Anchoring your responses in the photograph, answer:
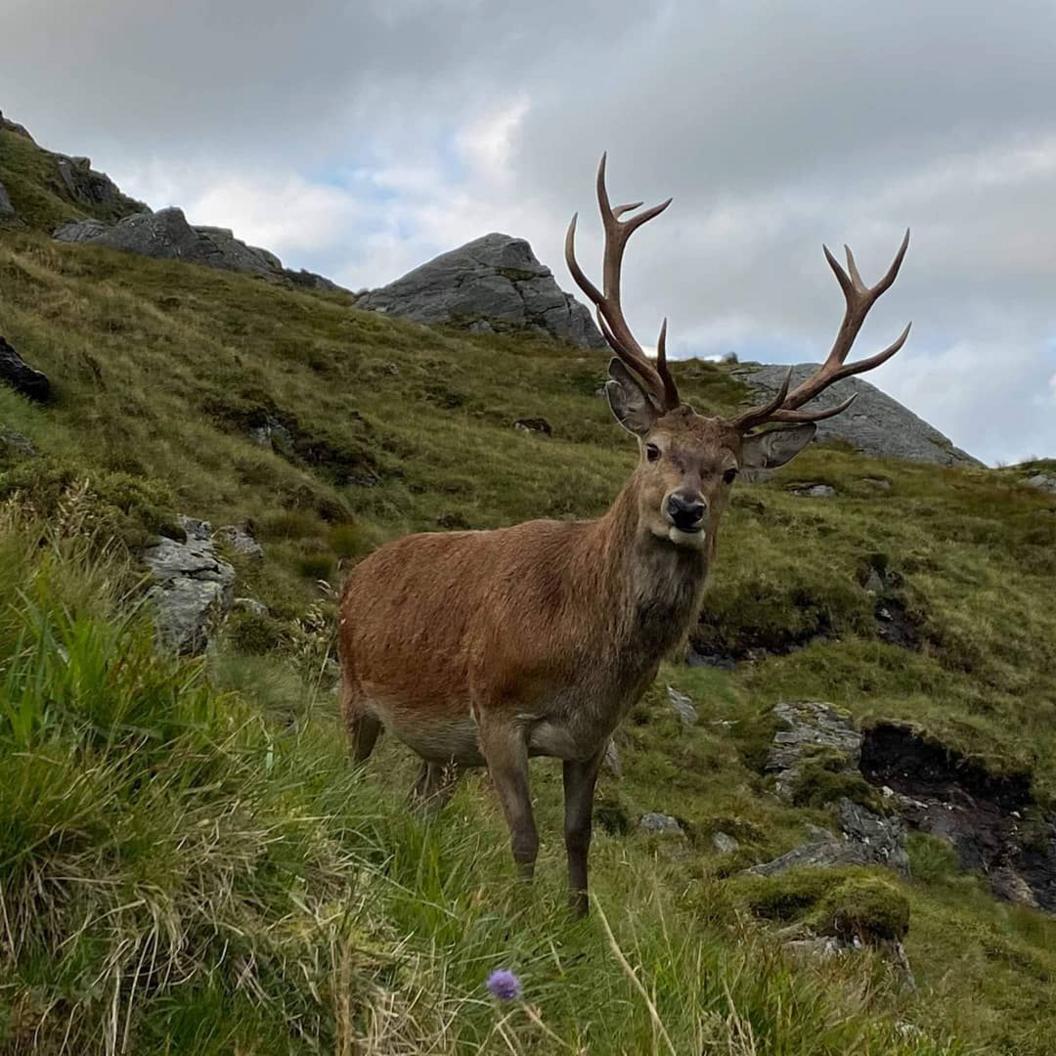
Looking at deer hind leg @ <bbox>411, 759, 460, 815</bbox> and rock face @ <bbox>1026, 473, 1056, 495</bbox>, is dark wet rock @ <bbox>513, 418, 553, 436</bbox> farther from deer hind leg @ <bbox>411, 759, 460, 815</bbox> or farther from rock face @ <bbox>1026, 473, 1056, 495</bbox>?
deer hind leg @ <bbox>411, 759, 460, 815</bbox>

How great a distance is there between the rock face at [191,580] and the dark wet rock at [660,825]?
5.51m

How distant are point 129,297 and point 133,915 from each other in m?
32.3

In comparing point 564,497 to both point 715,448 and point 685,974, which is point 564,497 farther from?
point 685,974

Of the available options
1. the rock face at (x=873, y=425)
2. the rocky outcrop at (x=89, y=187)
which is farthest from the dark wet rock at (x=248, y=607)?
the rocky outcrop at (x=89, y=187)

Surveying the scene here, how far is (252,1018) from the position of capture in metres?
2.93

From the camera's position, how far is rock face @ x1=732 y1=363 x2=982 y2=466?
2183 inches

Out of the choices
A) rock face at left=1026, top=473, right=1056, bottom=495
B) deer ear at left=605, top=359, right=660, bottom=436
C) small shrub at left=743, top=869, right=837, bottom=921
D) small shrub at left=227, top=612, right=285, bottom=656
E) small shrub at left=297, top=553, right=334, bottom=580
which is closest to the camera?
deer ear at left=605, top=359, right=660, bottom=436

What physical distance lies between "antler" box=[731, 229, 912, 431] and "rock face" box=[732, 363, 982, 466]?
44.0 meters

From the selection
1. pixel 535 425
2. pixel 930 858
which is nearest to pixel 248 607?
pixel 930 858

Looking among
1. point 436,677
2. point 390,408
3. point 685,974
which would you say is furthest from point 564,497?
point 685,974

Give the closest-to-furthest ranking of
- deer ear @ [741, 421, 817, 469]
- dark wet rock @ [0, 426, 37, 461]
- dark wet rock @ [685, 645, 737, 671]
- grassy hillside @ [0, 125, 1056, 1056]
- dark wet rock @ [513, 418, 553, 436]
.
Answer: grassy hillside @ [0, 125, 1056, 1056] < deer ear @ [741, 421, 817, 469] < dark wet rock @ [0, 426, 37, 461] < dark wet rock @ [685, 645, 737, 671] < dark wet rock @ [513, 418, 553, 436]

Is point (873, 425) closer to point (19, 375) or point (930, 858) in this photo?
point (930, 858)

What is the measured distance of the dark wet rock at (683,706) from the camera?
18.9 meters

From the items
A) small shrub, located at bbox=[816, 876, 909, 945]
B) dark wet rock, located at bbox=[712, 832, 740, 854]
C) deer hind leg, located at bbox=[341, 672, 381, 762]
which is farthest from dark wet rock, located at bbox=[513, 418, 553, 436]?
deer hind leg, located at bbox=[341, 672, 381, 762]
